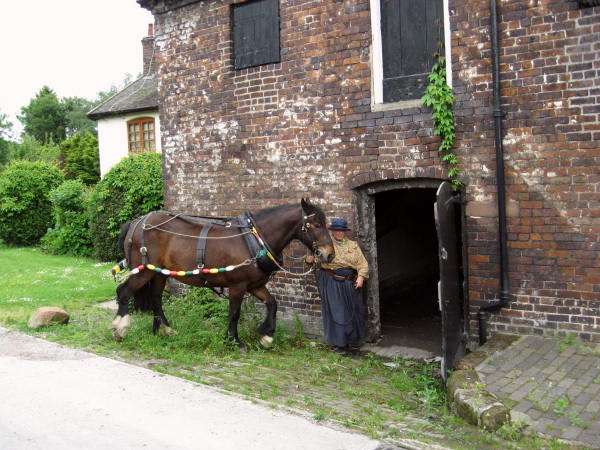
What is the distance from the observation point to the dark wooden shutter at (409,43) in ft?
25.0

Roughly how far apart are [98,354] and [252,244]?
7.96ft

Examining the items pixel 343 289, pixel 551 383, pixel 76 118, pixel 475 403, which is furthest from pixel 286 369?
pixel 76 118

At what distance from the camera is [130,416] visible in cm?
559

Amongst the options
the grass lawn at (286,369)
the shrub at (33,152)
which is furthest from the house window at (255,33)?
the shrub at (33,152)

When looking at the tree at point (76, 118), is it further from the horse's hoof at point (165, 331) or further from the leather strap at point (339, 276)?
the leather strap at point (339, 276)

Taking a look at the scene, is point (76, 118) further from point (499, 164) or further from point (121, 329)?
point (499, 164)

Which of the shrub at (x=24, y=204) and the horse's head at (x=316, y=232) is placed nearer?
the horse's head at (x=316, y=232)

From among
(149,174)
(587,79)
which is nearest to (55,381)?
(587,79)

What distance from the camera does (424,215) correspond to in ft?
42.0

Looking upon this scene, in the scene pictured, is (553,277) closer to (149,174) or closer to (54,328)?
(54,328)

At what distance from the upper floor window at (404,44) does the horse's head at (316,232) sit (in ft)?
5.80

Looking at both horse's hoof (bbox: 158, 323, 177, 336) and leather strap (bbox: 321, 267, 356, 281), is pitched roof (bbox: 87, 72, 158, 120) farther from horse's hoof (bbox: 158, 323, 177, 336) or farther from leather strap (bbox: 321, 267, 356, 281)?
leather strap (bbox: 321, 267, 356, 281)

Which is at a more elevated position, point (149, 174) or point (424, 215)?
point (149, 174)

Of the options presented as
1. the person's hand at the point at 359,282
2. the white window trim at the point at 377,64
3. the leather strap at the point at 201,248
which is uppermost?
the white window trim at the point at 377,64
